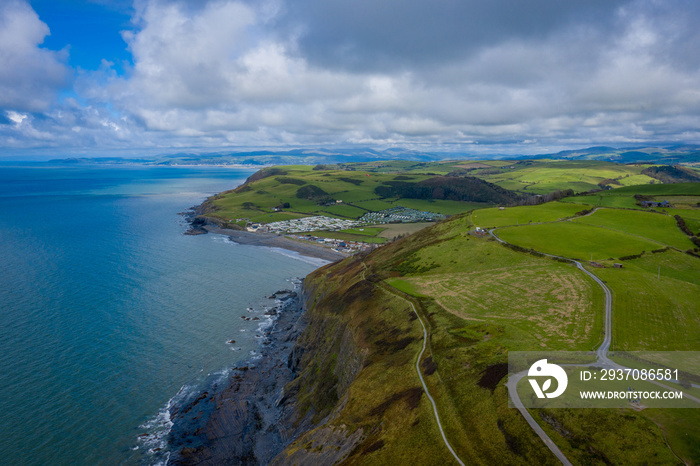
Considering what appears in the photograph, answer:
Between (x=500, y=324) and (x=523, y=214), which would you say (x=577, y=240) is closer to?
(x=523, y=214)

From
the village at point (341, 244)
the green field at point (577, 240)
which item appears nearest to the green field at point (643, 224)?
the green field at point (577, 240)

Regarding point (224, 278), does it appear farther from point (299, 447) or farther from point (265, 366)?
point (299, 447)

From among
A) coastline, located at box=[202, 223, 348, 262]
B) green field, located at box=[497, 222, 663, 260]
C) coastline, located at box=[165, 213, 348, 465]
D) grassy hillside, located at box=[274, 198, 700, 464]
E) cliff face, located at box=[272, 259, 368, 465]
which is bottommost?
coastline, located at box=[202, 223, 348, 262]

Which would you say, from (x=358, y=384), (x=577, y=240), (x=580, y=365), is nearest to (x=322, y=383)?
(x=358, y=384)

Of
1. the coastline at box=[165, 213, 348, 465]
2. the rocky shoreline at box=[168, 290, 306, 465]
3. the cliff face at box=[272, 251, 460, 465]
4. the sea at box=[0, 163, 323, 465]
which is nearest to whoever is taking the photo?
the cliff face at box=[272, 251, 460, 465]

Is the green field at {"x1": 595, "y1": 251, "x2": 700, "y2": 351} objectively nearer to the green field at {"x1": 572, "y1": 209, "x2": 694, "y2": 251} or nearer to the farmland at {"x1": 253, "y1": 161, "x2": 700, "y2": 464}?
the farmland at {"x1": 253, "y1": 161, "x2": 700, "y2": 464}

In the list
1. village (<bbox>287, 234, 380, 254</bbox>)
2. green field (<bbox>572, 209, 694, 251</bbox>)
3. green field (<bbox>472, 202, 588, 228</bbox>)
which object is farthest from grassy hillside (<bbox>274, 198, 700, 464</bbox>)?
village (<bbox>287, 234, 380, 254</bbox>)

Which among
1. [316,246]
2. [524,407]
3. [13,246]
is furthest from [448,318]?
[13,246]
